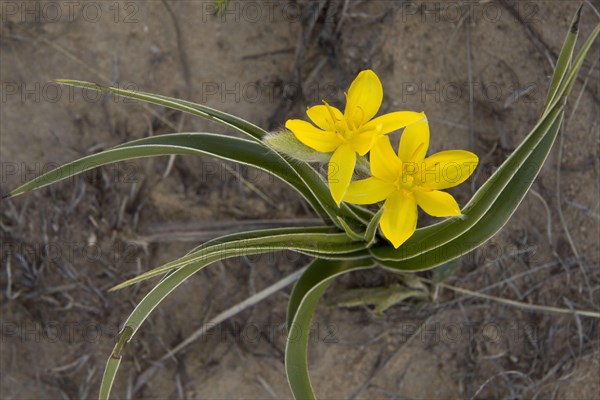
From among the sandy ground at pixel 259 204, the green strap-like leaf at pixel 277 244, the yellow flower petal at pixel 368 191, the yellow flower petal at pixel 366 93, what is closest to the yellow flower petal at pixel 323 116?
the yellow flower petal at pixel 366 93

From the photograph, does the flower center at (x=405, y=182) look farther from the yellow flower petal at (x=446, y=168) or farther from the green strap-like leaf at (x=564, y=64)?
the green strap-like leaf at (x=564, y=64)

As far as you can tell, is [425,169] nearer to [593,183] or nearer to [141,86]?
[593,183]

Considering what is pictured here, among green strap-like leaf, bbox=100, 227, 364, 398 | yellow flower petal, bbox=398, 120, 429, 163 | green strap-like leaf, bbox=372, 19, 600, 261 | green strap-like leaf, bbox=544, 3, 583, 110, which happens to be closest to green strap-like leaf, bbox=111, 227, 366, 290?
green strap-like leaf, bbox=100, 227, 364, 398

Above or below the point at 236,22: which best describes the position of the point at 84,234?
below

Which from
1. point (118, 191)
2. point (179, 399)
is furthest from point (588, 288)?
point (118, 191)

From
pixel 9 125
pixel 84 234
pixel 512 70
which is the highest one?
pixel 9 125

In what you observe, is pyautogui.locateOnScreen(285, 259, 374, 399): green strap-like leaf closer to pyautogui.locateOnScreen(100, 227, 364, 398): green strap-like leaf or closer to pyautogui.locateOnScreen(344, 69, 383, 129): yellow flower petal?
pyautogui.locateOnScreen(100, 227, 364, 398): green strap-like leaf

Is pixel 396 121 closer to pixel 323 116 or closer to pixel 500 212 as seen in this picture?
pixel 323 116
